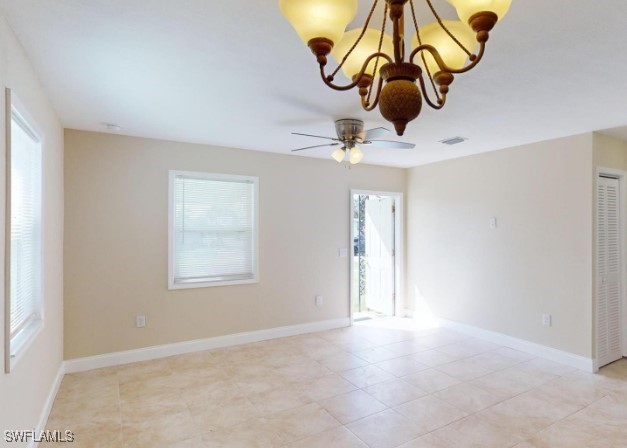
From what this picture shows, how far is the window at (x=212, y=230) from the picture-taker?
4.19 m

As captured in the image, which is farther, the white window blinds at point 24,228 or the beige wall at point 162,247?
the beige wall at point 162,247

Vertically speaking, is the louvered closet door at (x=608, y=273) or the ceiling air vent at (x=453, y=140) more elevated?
the ceiling air vent at (x=453, y=140)

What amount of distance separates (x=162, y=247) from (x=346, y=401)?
2547 mm

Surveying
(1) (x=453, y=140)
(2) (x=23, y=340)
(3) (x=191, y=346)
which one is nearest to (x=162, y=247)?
(3) (x=191, y=346)

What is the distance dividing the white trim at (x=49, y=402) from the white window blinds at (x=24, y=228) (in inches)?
27.9

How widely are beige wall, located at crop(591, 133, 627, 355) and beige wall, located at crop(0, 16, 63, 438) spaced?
4.72 m

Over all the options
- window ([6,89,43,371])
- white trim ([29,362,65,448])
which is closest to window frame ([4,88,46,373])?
window ([6,89,43,371])

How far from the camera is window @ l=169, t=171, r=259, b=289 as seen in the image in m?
4.19

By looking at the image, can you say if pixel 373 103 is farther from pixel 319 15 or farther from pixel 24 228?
pixel 24 228

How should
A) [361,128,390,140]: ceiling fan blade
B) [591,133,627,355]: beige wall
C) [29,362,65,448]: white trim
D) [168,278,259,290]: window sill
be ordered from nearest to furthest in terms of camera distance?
[29,362,65,448]: white trim → [361,128,390,140]: ceiling fan blade → [591,133,627,355]: beige wall → [168,278,259,290]: window sill

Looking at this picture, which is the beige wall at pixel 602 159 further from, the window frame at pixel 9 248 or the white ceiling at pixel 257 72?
the window frame at pixel 9 248

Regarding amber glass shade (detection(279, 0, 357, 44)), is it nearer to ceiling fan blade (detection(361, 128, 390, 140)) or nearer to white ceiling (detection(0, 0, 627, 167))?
white ceiling (detection(0, 0, 627, 167))

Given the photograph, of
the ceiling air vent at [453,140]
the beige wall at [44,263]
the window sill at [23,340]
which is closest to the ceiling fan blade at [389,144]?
the ceiling air vent at [453,140]

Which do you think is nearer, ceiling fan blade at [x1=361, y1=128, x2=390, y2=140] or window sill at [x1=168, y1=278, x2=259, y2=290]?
ceiling fan blade at [x1=361, y1=128, x2=390, y2=140]
